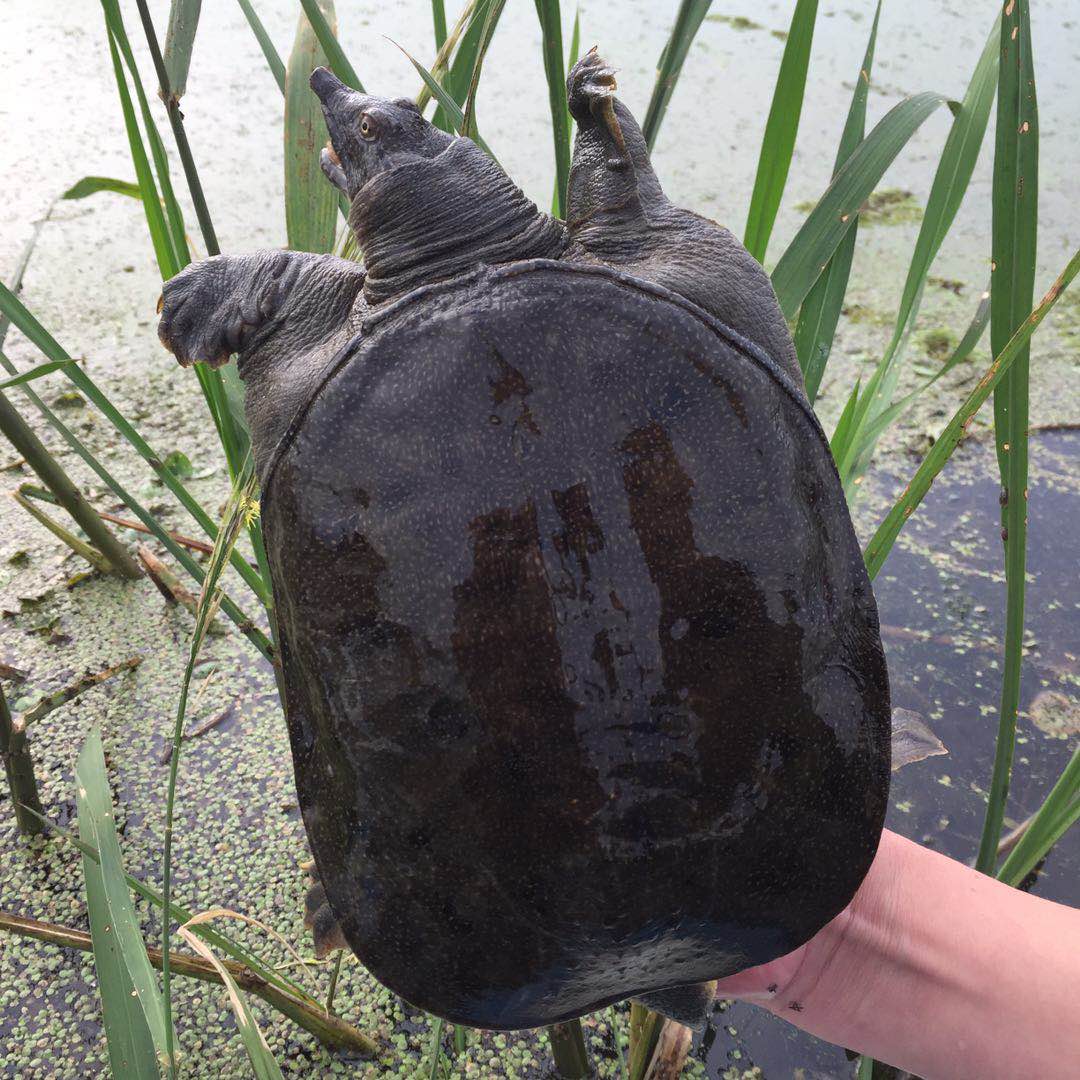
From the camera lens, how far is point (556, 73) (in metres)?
0.90

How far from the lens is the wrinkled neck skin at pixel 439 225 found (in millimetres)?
780

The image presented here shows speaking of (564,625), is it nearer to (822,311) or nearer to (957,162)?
(822,311)

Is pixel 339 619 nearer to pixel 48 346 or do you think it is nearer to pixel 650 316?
pixel 650 316

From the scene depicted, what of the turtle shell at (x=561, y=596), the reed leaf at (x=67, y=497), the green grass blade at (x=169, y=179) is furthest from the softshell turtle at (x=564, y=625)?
the reed leaf at (x=67, y=497)

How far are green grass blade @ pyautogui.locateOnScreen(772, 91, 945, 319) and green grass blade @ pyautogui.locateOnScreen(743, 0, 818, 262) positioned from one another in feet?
0.14

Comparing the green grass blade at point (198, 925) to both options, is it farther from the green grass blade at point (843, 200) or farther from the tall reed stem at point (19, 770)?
the green grass blade at point (843, 200)

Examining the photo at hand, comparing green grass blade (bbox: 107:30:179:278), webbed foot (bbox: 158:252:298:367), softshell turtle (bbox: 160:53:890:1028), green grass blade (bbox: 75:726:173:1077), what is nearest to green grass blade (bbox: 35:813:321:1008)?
green grass blade (bbox: 75:726:173:1077)

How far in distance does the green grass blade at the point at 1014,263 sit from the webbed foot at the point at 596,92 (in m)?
0.31

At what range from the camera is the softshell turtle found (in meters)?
0.65

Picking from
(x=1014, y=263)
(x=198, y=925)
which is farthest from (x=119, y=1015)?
(x=1014, y=263)

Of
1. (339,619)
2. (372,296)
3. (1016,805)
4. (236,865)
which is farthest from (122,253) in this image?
(1016,805)

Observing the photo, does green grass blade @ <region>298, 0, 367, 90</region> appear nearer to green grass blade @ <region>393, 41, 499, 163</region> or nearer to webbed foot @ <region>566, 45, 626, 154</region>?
green grass blade @ <region>393, 41, 499, 163</region>

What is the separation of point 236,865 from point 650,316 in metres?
1.16

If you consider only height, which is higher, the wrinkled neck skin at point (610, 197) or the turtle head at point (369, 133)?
the turtle head at point (369, 133)
